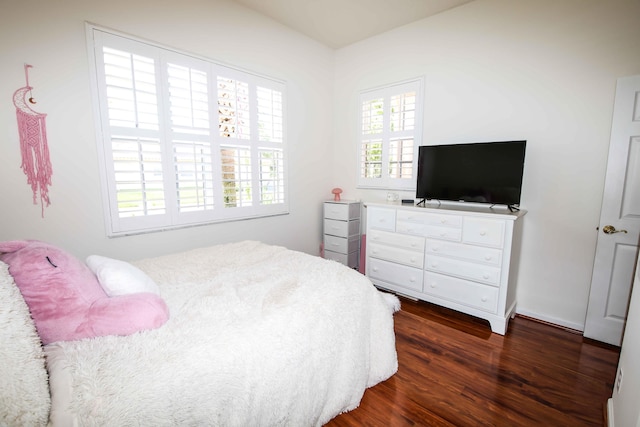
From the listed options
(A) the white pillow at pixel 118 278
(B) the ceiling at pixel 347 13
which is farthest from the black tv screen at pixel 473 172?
(A) the white pillow at pixel 118 278

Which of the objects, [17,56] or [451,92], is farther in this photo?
[451,92]

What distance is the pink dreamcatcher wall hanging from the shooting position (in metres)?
1.76

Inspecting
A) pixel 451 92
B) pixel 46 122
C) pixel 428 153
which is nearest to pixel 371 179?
pixel 428 153

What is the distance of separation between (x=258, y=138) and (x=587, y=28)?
298 centimetres

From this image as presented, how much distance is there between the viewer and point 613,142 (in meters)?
2.08

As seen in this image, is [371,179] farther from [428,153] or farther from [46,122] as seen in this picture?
[46,122]

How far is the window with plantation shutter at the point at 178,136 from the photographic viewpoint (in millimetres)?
2092

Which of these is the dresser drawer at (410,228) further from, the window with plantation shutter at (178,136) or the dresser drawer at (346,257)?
the window with plantation shutter at (178,136)

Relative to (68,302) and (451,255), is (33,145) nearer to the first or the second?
(68,302)

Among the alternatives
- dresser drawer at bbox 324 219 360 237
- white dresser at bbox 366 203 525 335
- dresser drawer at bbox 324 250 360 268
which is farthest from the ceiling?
dresser drawer at bbox 324 250 360 268

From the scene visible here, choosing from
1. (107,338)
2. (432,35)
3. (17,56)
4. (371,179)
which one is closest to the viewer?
(107,338)

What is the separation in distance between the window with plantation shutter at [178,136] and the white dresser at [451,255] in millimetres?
A: 1425

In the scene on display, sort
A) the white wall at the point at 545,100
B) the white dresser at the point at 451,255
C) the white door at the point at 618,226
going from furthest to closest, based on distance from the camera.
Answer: the white dresser at the point at 451,255, the white wall at the point at 545,100, the white door at the point at 618,226

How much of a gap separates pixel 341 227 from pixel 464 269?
1497mm
